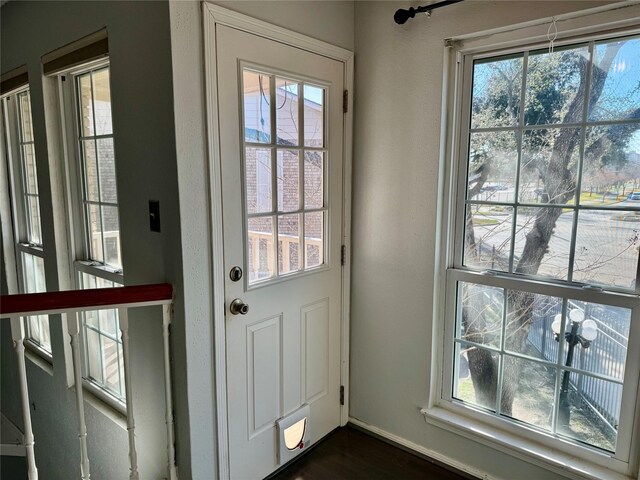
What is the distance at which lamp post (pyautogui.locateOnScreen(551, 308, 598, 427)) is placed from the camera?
1664 millimetres

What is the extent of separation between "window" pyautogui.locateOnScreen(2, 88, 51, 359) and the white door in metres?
1.81

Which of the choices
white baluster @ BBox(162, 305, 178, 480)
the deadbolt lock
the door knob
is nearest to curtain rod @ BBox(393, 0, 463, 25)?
the deadbolt lock

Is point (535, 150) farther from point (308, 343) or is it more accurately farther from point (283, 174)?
point (308, 343)

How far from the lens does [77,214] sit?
234cm

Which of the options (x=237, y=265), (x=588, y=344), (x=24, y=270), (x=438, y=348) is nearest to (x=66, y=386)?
(x=24, y=270)

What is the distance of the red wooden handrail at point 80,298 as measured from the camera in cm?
129

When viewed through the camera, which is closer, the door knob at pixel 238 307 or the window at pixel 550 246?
the window at pixel 550 246

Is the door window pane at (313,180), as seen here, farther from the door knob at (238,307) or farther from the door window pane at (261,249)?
the door knob at (238,307)

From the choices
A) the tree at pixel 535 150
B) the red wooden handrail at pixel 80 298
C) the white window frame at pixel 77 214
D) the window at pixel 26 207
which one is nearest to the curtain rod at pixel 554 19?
the tree at pixel 535 150

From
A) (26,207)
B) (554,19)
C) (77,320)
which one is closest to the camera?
(77,320)

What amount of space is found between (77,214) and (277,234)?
1.24m

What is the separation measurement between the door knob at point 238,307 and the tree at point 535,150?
3.40 ft

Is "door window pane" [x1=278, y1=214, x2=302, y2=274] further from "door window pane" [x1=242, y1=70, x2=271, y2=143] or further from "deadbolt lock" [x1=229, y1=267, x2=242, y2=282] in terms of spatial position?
"door window pane" [x1=242, y1=70, x2=271, y2=143]

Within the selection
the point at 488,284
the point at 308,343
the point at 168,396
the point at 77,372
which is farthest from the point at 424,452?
the point at 77,372
